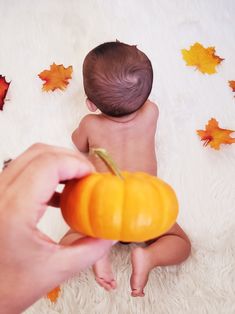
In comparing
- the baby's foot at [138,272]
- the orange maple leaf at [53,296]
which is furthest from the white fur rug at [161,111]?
the baby's foot at [138,272]

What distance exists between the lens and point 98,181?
705 mm

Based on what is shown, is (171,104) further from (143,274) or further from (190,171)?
(143,274)

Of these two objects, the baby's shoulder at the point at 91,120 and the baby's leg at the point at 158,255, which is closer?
the baby's leg at the point at 158,255

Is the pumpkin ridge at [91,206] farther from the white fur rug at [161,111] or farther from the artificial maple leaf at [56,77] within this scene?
the artificial maple leaf at [56,77]

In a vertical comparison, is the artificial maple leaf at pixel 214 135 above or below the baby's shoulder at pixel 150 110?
below

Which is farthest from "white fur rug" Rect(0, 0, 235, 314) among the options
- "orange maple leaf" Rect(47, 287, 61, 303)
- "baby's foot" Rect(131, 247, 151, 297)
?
"baby's foot" Rect(131, 247, 151, 297)

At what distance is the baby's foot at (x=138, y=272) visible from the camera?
1.16m

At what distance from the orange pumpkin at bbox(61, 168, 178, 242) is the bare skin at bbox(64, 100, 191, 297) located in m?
0.50

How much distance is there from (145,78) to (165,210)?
65cm

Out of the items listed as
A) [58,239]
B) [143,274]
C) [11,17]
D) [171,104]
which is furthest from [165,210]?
[11,17]

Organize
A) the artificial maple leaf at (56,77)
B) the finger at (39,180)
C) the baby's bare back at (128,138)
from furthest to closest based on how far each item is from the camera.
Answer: the artificial maple leaf at (56,77)
the baby's bare back at (128,138)
the finger at (39,180)

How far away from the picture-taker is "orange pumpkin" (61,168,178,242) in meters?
0.68

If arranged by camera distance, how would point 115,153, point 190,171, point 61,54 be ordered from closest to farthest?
point 115,153 < point 190,171 < point 61,54

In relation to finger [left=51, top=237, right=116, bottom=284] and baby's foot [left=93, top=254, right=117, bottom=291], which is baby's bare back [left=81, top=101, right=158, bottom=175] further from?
finger [left=51, top=237, right=116, bottom=284]
